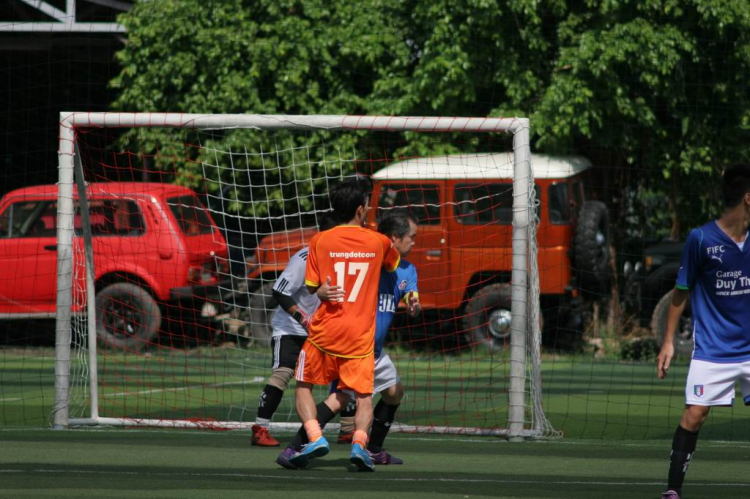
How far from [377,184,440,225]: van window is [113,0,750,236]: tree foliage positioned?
103 cm

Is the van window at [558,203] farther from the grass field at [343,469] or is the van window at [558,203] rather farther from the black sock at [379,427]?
the black sock at [379,427]

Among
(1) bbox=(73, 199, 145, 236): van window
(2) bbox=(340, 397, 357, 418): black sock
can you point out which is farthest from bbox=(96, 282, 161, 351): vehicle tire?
(2) bbox=(340, 397, 357, 418): black sock

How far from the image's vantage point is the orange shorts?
632 centimetres

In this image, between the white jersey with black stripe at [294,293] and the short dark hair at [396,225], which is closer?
the short dark hair at [396,225]

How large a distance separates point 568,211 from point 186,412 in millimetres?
6706

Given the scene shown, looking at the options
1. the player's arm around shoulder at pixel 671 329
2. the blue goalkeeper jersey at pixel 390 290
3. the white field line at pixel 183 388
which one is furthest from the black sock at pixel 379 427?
the white field line at pixel 183 388

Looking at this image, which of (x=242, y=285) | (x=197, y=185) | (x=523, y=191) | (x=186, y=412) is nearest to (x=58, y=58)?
(x=197, y=185)

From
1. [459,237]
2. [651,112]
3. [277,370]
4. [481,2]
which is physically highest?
[481,2]

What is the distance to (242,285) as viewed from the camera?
1390cm

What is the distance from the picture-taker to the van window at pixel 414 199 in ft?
45.5

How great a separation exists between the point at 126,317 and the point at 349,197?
7.30 metres

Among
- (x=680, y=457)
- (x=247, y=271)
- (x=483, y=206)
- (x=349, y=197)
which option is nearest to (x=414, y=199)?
(x=483, y=206)

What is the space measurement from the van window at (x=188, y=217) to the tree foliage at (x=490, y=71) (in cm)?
104

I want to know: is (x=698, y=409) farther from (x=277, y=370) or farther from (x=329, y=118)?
(x=329, y=118)
